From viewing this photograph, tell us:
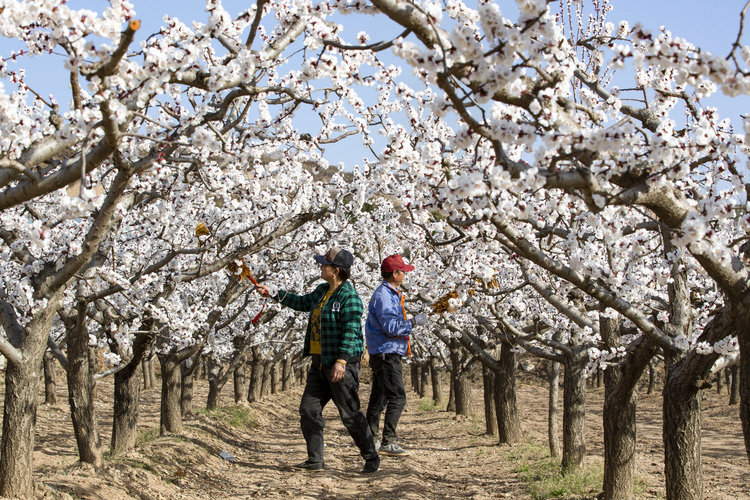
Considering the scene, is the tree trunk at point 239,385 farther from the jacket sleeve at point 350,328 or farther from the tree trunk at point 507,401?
the jacket sleeve at point 350,328

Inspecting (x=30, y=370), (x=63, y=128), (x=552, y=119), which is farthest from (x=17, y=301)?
(x=552, y=119)

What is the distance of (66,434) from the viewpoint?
1273cm

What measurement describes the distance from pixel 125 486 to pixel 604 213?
496 centimetres

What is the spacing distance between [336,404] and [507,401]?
222 inches

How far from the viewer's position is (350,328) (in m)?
5.94

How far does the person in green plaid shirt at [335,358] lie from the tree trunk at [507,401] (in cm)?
497

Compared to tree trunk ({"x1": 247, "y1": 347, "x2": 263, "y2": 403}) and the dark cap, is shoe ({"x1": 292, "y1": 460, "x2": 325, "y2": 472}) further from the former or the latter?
tree trunk ({"x1": 247, "y1": 347, "x2": 263, "y2": 403})

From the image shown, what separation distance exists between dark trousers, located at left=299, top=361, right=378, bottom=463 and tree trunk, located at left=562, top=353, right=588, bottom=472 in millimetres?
2784

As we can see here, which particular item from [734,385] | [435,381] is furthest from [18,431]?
[734,385]

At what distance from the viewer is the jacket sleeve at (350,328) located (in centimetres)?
589

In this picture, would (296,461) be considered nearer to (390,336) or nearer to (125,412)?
(125,412)

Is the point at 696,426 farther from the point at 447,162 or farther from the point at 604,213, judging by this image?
the point at 447,162

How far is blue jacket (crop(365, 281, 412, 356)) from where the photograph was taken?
6594 millimetres

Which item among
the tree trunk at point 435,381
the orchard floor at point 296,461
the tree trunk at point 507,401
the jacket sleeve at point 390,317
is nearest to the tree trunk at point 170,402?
the orchard floor at point 296,461
